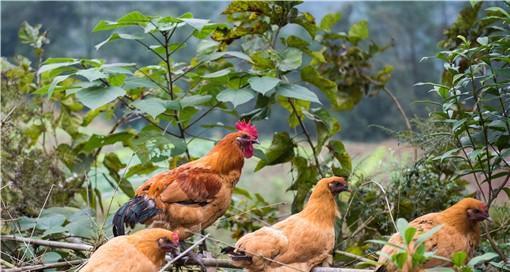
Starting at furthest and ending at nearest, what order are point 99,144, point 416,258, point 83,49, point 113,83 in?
1. point 83,49
2. point 99,144
3. point 113,83
4. point 416,258

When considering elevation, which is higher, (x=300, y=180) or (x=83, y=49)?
(x=83, y=49)

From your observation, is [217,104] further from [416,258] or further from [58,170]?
[416,258]

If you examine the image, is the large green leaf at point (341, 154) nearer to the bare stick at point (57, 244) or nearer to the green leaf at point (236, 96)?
the green leaf at point (236, 96)

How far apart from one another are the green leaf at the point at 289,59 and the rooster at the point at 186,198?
624 mm

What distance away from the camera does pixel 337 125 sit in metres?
3.89

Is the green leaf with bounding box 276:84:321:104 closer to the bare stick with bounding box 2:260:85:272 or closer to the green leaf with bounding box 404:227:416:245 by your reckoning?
the bare stick with bounding box 2:260:85:272

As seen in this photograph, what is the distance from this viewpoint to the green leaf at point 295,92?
3.45m

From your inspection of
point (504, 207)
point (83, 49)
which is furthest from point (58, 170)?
point (504, 207)

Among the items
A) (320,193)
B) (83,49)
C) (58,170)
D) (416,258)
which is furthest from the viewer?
(83,49)

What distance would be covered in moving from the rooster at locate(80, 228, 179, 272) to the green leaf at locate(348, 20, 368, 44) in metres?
2.12

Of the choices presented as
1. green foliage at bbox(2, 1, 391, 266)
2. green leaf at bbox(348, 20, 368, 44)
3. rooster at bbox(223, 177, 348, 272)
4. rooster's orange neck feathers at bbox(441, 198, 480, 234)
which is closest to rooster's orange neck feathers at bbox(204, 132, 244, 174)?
green foliage at bbox(2, 1, 391, 266)

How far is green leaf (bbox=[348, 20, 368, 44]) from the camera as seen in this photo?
173 inches

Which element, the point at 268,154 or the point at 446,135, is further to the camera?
the point at 268,154

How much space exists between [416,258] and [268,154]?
1.77m
